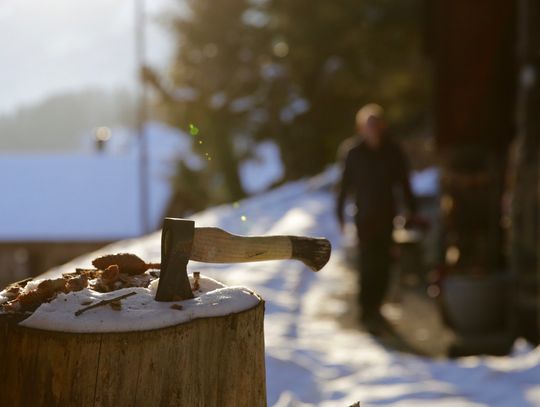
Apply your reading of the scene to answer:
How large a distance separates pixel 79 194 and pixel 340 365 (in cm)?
2892

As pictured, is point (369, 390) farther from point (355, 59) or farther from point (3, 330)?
point (355, 59)

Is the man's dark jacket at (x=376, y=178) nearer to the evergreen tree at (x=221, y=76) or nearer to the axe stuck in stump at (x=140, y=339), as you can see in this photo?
the axe stuck in stump at (x=140, y=339)

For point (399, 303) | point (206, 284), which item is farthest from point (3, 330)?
point (399, 303)

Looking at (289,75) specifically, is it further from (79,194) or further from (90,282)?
(90,282)

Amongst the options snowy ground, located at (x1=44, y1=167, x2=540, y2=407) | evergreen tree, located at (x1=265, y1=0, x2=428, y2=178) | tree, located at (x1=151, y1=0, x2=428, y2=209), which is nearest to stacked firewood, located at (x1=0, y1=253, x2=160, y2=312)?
snowy ground, located at (x1=44, y1=167, x2=540, y2=407)

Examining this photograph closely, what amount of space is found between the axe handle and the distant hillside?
114 meters

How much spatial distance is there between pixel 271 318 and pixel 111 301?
15.6 feet

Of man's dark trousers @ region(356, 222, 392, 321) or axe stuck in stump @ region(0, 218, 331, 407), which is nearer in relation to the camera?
axe stuck in stump @ region(0, 218, 331, 407)

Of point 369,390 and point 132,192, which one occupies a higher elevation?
point 132,192

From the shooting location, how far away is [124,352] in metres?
1.93

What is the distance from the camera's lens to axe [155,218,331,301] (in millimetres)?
2119

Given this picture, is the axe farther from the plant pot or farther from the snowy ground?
the plant pot

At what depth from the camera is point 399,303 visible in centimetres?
887

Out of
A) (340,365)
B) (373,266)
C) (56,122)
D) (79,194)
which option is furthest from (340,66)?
(56,122)
